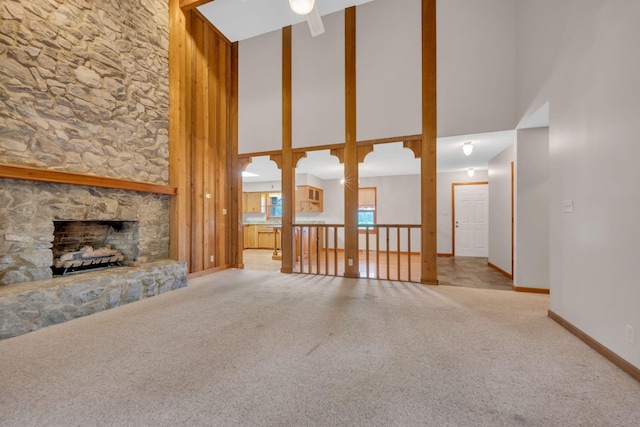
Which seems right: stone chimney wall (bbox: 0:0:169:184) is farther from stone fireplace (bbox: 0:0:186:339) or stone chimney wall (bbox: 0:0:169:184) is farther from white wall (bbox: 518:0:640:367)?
white wall (bbox: 518:0:640:367)

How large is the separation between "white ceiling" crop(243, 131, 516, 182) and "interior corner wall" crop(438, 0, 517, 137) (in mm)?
235

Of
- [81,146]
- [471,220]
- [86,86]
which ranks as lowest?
[471,220]

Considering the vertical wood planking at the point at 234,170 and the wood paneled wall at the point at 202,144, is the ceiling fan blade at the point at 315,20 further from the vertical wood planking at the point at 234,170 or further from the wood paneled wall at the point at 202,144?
the vertical wood planking at the point at 234,170

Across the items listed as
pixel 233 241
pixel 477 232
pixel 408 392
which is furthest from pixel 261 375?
pixel 477 232

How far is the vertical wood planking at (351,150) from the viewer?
4.26m

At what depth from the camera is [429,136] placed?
3.88 m

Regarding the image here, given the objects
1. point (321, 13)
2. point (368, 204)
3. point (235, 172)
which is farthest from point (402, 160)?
point (235, 172)

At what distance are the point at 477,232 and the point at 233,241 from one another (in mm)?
6176

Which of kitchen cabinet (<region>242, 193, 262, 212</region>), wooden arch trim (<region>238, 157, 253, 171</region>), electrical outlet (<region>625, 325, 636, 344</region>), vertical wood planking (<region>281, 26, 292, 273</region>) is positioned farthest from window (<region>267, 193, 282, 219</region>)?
electrical outlet (<region>625, 325, 636, 344</region>)

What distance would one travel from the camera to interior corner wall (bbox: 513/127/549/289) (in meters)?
3.49

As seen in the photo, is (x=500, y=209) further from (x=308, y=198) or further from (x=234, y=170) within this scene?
(x=234, y=170)

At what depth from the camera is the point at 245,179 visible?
9.05 metres

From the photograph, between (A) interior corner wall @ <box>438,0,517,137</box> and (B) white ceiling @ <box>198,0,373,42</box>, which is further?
(B) white ceiling @ <box>198,0,373,42</box>

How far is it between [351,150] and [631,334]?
354cm
